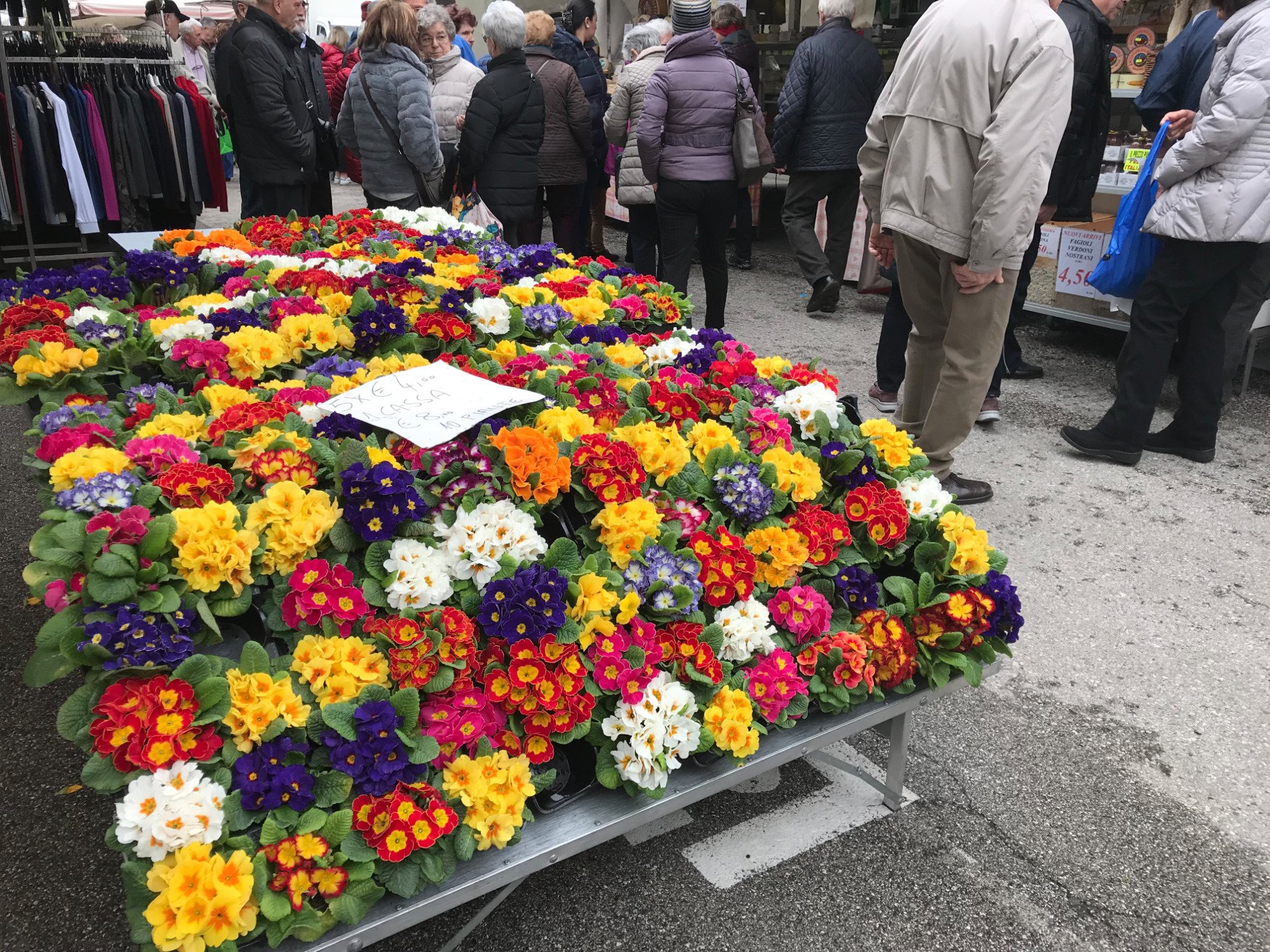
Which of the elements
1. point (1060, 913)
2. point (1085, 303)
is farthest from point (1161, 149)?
point (1060, 913)

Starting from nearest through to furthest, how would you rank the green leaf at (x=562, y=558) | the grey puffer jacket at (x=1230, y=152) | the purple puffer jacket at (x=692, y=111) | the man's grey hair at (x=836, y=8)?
the green leaf at (x=562, y=558)
the grey puffer jacket at (x=1230, y=152)
the purple puffer jacket at (x=692, y=111)
the man's grey hair at (x=836, y=8)

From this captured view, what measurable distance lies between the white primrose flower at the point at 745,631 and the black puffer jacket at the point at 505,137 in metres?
4.21

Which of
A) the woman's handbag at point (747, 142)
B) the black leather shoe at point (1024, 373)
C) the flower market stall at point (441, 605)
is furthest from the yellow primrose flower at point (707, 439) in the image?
the black leather shoe at point (1024, 373)

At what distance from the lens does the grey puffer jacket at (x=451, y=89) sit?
5.95 metres

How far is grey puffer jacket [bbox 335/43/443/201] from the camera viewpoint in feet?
17.0

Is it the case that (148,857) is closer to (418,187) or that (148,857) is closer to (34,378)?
(34,378)

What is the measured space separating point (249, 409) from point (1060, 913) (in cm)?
201

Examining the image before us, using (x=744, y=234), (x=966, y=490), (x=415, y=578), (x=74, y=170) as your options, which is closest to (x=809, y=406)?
(x=415, y=578)

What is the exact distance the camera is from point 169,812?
1.34 meters

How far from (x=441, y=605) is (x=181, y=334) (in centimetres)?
147

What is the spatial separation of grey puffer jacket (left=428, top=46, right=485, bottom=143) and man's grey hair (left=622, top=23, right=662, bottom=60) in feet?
3.26

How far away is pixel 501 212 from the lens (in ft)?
18.5

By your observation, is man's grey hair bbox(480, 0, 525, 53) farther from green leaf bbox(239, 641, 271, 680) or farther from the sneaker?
green leaf bbox(239, 641, 271, 680)

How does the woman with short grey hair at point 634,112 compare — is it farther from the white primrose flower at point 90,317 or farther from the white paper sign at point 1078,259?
the white primrose flower at point 90,317
